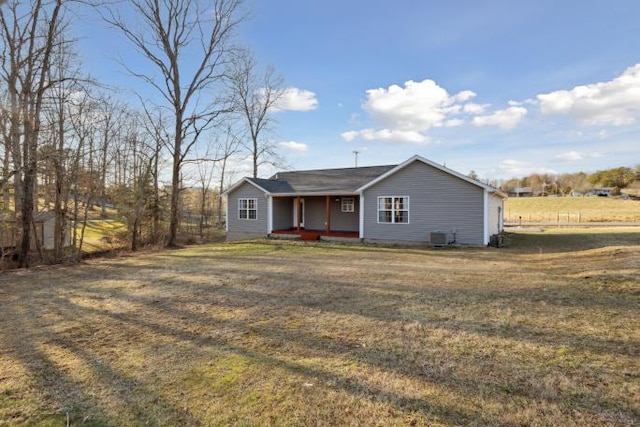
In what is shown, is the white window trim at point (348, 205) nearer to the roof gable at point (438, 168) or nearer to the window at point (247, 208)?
the roof gable at point (438, 168)

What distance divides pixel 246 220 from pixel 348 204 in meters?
6.09

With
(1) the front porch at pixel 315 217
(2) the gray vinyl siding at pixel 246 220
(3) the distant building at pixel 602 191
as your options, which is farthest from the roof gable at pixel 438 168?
(3) the distant building at pixel 602 191

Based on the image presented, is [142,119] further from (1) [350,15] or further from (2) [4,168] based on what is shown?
(1) [350,15]

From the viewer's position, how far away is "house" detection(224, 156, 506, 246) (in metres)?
14.6

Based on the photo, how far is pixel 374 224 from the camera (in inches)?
653

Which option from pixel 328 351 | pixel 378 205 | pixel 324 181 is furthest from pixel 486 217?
pixel 328 351

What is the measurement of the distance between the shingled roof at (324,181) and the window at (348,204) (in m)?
0.98

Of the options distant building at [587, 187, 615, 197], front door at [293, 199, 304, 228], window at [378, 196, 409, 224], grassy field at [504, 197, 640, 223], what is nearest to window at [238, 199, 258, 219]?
front door at [293, 199, 304, 228]

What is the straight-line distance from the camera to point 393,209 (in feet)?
52.7

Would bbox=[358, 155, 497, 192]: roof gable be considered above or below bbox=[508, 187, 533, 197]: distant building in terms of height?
below

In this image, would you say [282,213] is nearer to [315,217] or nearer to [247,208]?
[315,217]

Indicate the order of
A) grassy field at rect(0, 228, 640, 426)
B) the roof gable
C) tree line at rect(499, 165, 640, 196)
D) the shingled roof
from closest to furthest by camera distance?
grassy field at rect(0, 228, 640, 426) < the roof gable < the shingled roof < tree line at rect(499, 165, 640, 196)

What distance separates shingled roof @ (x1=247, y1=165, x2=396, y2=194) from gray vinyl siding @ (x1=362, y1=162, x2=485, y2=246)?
78.4 inches

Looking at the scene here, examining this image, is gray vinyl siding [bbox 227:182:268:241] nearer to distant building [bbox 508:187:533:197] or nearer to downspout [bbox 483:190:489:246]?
downspout [bbox 483:190:489:246]
